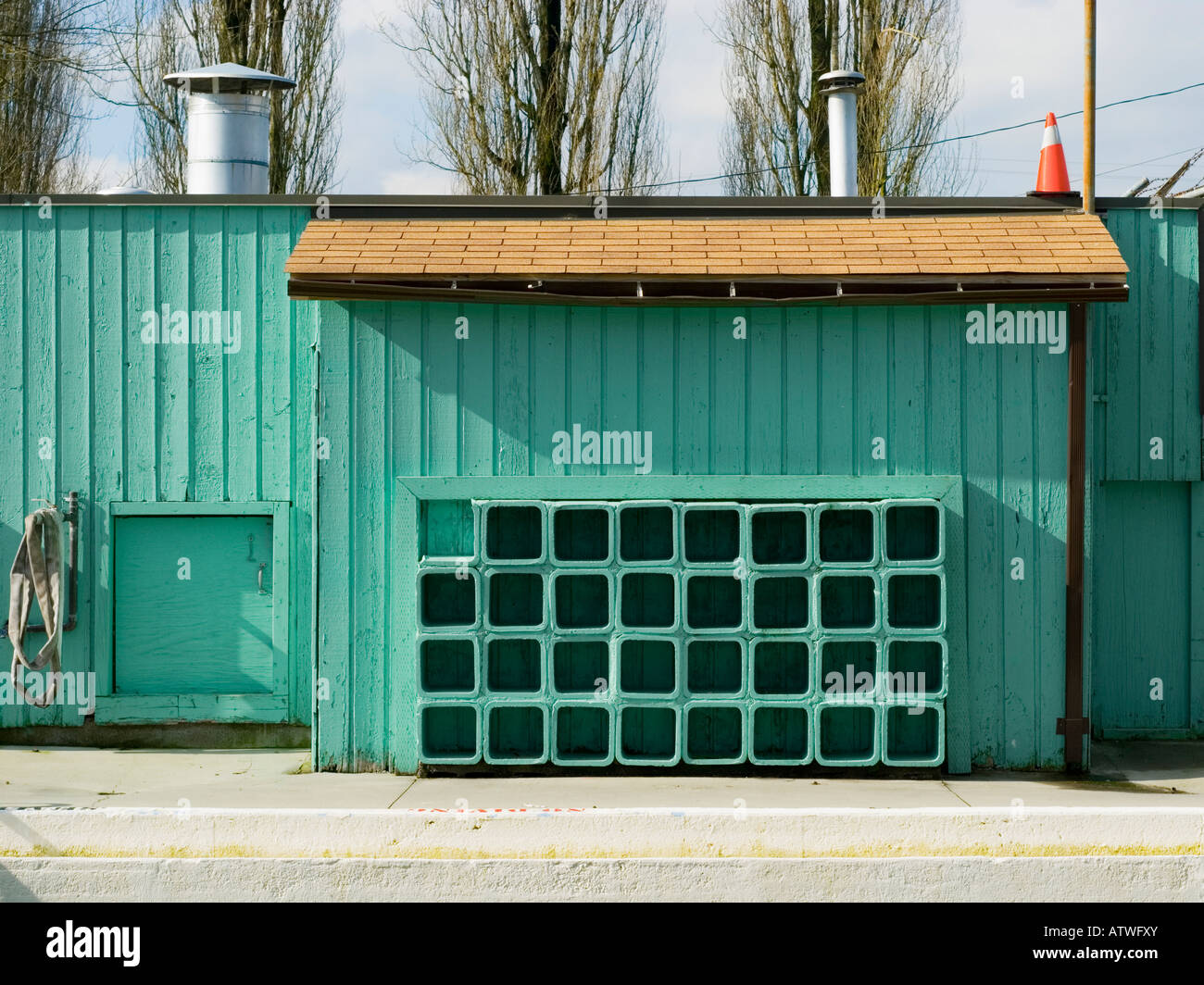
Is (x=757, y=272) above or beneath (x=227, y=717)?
above

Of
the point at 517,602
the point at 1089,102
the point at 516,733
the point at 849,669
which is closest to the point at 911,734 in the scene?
the point at 849,669

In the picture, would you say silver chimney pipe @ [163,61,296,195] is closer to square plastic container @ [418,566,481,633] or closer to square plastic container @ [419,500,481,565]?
square plastic container @ [419,500,481,565]

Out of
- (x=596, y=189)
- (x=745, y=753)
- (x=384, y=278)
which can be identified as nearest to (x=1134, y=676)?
(x=745, y=753)

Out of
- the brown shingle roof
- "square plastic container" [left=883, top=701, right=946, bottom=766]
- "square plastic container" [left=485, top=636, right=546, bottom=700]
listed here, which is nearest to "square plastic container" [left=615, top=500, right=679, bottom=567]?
"square plastic container" [left=485, top=636, right=546, bottom=700]

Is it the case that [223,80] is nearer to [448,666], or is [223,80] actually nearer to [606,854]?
[448,666]

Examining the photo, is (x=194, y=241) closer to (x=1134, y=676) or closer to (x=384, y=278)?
(x=384, y=278)

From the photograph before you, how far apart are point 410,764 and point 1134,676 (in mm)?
5082

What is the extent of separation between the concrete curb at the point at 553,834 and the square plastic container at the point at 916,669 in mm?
2056

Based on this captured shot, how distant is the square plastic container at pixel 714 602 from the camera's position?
8.30 meters

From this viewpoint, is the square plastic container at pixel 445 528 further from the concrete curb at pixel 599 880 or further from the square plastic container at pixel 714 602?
the concrete curb at pixel 599 880

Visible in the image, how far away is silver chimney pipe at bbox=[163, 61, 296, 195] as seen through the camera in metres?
10.4

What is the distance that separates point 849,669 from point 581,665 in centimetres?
170

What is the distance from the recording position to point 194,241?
29.6ft

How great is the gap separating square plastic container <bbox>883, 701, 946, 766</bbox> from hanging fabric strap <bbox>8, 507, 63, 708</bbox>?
219 inches
